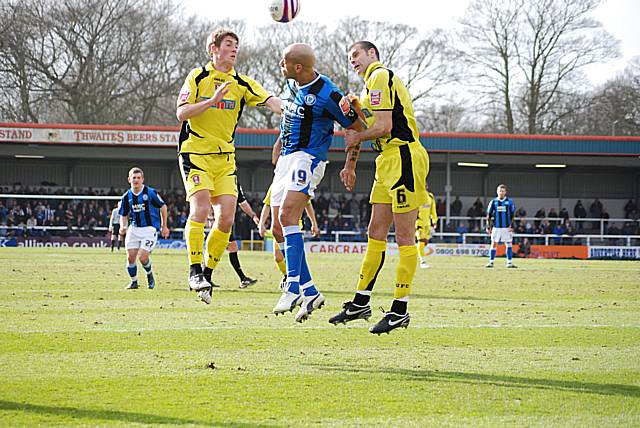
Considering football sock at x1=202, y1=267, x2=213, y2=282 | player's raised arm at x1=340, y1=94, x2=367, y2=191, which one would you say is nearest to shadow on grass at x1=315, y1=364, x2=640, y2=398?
player's raised arm at x1=340, y1=94, x2=367, y2=191

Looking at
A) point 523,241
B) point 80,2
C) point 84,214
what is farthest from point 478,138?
point 80,2

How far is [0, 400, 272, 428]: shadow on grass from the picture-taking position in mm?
4945

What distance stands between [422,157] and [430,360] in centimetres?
203

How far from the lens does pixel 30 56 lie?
5078 centimetres

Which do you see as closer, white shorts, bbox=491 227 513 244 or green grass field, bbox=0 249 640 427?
green grass field, bbox=0 249 640 427

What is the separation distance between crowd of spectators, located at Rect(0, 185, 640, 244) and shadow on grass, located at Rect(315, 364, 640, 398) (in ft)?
Answer: 101

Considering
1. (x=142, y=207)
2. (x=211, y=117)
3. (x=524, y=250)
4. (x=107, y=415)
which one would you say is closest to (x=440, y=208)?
(x=524, y=250)

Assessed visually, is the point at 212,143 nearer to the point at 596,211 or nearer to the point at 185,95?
the point at 185,95

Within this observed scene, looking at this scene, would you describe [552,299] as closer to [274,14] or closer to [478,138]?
[274,14]

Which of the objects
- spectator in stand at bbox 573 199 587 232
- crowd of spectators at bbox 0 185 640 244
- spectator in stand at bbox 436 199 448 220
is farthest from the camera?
spectator in stand at bbox 573 199 587 232

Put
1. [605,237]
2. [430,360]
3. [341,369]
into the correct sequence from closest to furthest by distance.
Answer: [341,369] < [430,360] < [605,237]

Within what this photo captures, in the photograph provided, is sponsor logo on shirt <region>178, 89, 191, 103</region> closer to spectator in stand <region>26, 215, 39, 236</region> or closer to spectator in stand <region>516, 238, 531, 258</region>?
spectator in stand <region>516, 238, 531, 258</region>

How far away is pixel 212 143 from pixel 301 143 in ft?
5.21

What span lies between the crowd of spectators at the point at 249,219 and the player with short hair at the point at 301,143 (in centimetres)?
2912
